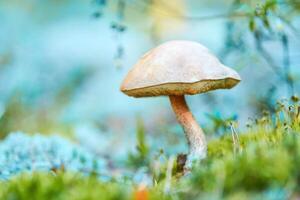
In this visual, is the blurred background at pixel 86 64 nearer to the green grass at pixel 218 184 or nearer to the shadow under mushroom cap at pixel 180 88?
the shadow under mushroom cap at pixel 180 88

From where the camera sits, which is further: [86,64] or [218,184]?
[86,64]

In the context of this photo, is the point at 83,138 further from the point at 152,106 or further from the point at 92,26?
the point at 92,26

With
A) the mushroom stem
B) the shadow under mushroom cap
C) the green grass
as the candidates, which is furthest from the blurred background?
the green grass

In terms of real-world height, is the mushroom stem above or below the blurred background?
below

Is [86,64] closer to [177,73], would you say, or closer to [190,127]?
[190,127]

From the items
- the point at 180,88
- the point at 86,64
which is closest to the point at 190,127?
the point at 180,88

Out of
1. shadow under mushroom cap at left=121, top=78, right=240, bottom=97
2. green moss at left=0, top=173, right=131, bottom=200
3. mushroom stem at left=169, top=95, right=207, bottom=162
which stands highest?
shadow under mushroom cap at left=121, top=78, right=240, bottom=97

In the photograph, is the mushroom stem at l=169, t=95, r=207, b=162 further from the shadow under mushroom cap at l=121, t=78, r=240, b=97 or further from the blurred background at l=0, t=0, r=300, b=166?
the blurred background at l=0, t=0, r=300, b=166

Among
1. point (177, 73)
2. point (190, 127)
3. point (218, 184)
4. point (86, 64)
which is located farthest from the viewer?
point (86, 64)

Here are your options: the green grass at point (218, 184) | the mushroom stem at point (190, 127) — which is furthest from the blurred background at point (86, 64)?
the green grass at point (218, 184)

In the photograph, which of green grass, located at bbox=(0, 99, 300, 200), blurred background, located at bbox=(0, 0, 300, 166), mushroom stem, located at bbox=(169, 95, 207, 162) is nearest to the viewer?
green grass, located at bbox=(0, 99, 300, 200)
